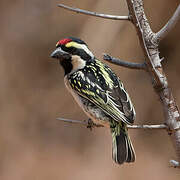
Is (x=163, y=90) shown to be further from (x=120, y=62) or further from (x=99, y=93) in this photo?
(x=99, y=93)

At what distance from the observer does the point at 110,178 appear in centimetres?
682

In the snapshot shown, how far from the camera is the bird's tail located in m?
3.38

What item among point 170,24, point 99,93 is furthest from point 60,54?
point 170,24

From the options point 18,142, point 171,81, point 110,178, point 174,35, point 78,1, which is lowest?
point 110,178

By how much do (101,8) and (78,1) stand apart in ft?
2.38

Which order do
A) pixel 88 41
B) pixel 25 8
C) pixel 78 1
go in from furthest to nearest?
1. pixel 25 8
2. pixel 78 1
3. pixel 88 41

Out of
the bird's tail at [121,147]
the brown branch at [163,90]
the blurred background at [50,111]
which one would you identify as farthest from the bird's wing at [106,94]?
the blurred background at [50,111]

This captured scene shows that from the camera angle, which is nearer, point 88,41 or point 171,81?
point 88,41

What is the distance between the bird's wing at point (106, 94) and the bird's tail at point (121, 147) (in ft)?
0.41

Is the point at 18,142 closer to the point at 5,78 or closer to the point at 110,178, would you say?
the point at 5,78

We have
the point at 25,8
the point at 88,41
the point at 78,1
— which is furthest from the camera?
the point at 25,8

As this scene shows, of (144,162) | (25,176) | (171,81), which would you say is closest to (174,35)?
(171,81)

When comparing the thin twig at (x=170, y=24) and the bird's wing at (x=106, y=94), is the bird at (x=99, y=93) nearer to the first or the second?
the bird's wing at (x=106, y=94)

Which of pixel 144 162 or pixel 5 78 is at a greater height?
pixel 5 78
